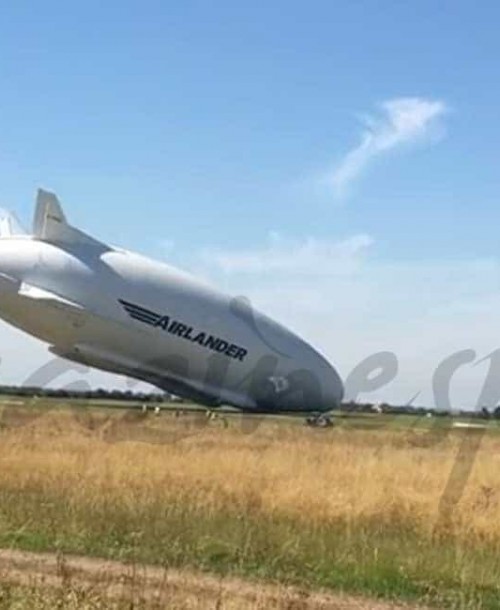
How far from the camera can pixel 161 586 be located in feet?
30.5

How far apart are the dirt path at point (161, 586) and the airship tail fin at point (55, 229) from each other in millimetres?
51632

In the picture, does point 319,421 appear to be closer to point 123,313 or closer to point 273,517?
point 123,313

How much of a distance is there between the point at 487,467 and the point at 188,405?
54992 mm

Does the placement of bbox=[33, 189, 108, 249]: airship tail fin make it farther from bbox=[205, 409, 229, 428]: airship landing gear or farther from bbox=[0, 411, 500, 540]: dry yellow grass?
bbox=[0, 411, 500, 540]: dry yellow grass

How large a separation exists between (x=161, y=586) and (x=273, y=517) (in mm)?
7108

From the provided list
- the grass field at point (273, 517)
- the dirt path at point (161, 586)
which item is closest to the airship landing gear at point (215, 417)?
the grass field at point (273, 517)

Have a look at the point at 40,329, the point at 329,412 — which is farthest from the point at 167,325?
the point at 329,412

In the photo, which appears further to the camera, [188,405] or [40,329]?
[188,405]

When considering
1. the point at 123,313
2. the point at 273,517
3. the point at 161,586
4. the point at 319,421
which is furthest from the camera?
the point at 319,421

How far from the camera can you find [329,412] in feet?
258

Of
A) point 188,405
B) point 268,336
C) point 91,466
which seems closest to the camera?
point 91,466

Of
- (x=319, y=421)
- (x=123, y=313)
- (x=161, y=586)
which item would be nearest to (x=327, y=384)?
(x=319, y=421)

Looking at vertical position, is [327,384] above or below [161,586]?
above

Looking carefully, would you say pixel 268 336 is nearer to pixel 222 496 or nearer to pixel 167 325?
pixel 167 325
